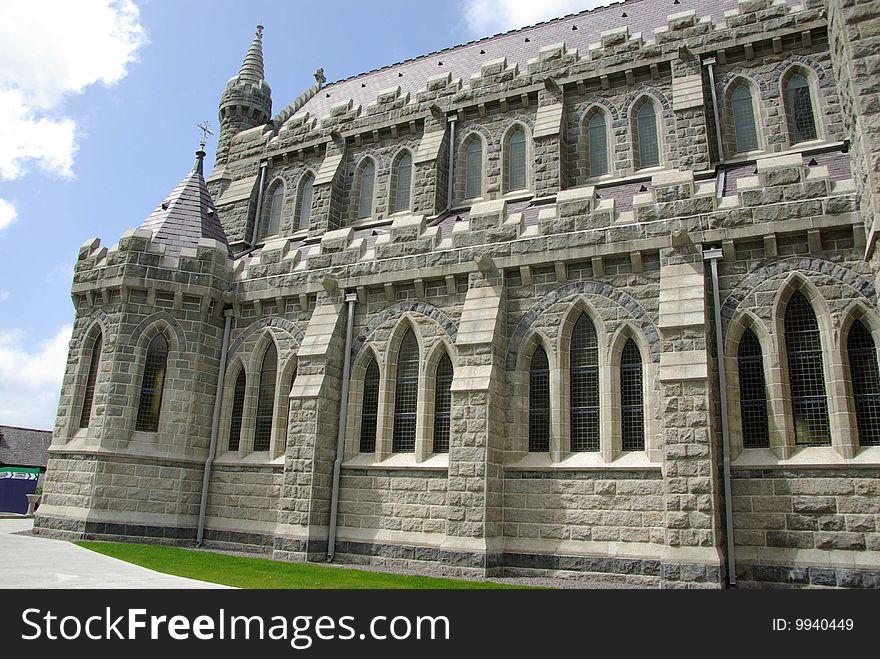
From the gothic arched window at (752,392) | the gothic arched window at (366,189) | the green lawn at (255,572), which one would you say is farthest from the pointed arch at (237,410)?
the gothic arched window at (752,392)

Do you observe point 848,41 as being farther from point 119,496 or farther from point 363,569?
point 119,496

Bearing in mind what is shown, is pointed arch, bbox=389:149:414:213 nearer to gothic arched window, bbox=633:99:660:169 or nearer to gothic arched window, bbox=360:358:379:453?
gothic arched window, bbox=633:99:660:169

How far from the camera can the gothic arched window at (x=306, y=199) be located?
25.8 metres

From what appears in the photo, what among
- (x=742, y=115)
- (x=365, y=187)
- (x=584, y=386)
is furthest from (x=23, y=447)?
(x=742, y=115)

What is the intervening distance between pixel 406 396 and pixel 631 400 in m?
5.45

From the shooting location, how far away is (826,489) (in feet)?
41.9

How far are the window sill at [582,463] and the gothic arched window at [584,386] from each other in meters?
0.31

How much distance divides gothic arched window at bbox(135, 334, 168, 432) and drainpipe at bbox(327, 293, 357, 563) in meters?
5.30

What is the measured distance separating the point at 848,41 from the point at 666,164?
7071 millimetres

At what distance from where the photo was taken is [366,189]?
25188 mm

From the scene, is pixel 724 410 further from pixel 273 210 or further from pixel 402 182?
pixel 273 210

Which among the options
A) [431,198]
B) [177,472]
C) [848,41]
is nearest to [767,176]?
[848,41]

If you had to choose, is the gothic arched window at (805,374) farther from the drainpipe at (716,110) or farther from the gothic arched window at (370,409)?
the gothic arched window at (370,409)

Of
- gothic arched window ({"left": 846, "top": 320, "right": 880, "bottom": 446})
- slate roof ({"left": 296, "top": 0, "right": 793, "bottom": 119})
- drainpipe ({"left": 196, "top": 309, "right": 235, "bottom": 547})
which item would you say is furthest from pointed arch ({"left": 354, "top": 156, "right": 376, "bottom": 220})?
gothic arched window ({"left": 846, "top": 320, "right": 880, "bottom": 446})
